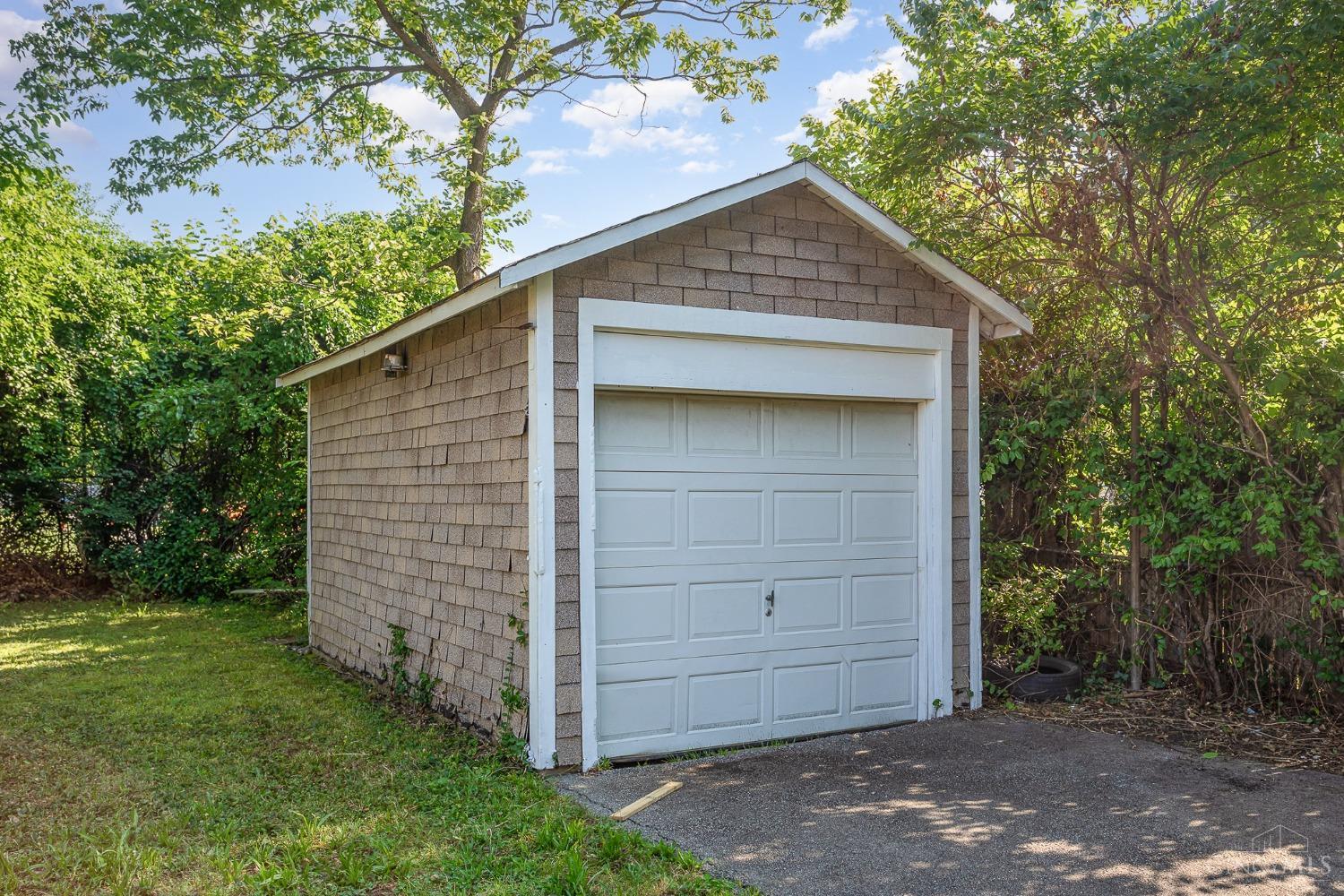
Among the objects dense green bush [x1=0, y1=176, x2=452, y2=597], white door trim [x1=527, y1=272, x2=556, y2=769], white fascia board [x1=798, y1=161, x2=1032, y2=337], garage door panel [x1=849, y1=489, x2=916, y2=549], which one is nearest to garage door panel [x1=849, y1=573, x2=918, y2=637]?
garage door panel [x1=849, y1=489, x2=916, y2=549]

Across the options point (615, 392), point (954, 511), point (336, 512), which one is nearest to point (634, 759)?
point (615, 392)

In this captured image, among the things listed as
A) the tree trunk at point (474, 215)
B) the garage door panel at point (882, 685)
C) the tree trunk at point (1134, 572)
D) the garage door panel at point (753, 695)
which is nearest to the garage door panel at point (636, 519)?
the garage door panel at point (753, 695)

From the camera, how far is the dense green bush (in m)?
11.4

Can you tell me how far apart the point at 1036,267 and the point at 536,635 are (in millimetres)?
4410

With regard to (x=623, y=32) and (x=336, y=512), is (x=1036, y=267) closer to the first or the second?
(x=336, y=512)

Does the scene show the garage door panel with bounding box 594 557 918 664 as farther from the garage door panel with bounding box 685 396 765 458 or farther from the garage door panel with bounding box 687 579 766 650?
the garage door panel with bounding box 685 396 765 458

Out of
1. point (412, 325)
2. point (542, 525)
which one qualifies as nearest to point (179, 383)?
point (412, 325)

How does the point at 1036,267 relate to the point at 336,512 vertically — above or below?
above

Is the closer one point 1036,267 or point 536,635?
point 536,635

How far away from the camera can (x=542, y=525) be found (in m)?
5.01

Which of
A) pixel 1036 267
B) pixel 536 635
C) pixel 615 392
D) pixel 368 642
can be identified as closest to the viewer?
pixel 536 635

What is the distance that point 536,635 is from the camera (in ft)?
16.4

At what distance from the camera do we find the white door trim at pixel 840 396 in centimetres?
512

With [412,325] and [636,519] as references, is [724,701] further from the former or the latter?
[412,325]
